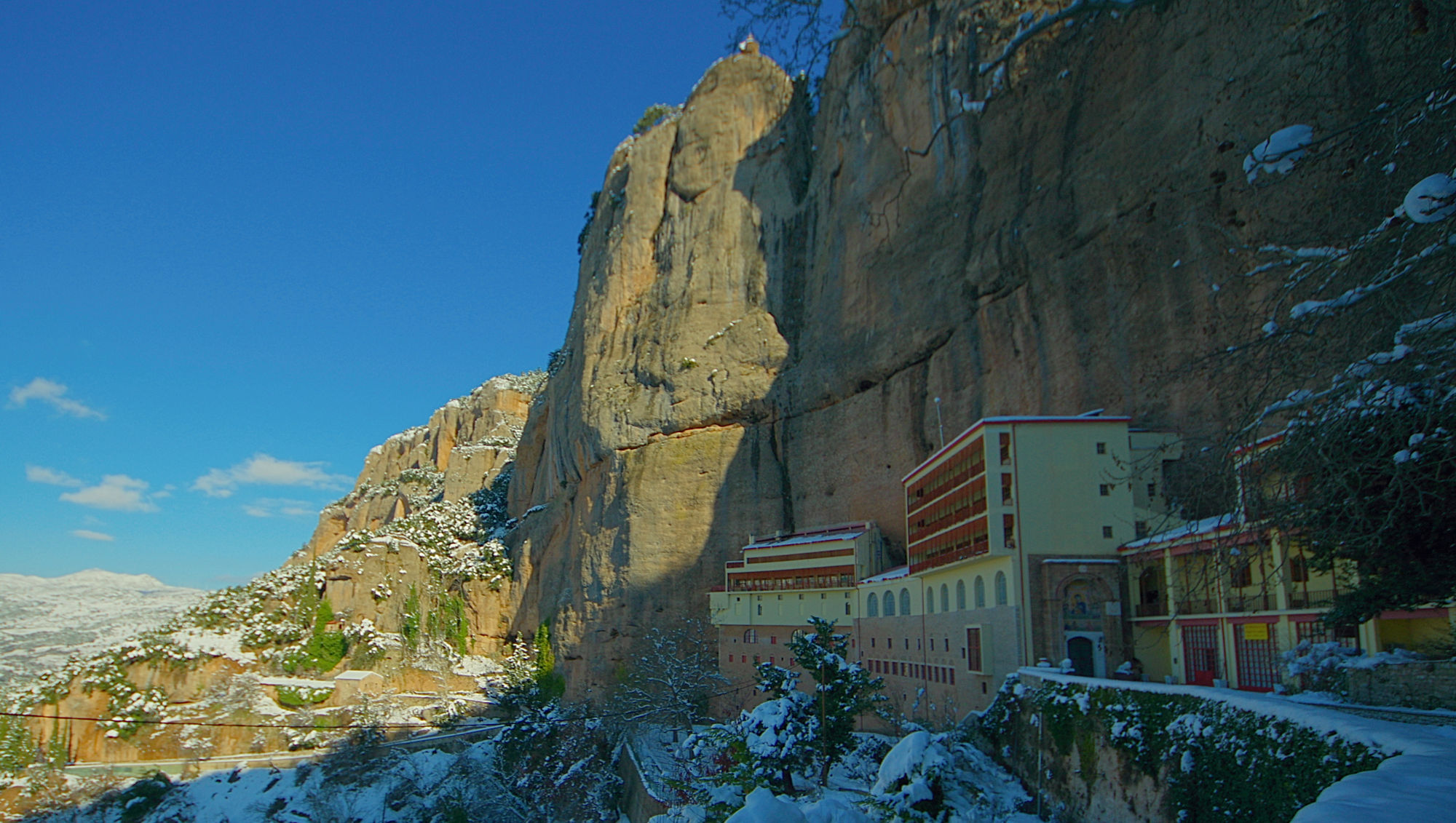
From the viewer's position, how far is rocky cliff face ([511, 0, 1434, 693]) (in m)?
24.6

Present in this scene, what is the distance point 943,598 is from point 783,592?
31.9 ft

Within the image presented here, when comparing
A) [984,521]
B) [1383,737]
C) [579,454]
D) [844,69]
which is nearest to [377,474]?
[579,454]

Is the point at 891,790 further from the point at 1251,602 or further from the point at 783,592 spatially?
the point at 783,592

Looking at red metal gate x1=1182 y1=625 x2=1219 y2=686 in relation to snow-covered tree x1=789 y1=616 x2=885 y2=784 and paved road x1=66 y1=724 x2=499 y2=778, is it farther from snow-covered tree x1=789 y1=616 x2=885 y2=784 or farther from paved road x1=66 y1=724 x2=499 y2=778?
paved road x1=66 y1=724 x2=499 y2=778

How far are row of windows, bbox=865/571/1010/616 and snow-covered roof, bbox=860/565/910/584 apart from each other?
1.47 feet

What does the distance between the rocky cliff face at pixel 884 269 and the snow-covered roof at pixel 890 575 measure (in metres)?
3.97

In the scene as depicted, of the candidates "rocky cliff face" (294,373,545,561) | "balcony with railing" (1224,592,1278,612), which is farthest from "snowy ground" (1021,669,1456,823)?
"rocky cliff face" (294,373,545,561)

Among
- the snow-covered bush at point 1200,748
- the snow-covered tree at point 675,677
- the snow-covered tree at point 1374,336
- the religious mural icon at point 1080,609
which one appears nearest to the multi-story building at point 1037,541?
the religious mural icon at point 1080,609

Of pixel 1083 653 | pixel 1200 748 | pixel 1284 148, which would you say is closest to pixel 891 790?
pixel 1200 748

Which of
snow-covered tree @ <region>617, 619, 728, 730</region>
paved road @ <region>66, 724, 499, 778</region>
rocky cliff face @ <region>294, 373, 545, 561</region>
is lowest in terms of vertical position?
paved road @ <region>66, 724, 499, 778</region>

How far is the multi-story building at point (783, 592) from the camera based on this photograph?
3422cm

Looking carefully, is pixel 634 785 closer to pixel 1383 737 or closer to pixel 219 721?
pixel 219 721

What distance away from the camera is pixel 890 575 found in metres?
31.3

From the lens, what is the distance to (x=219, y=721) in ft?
132
